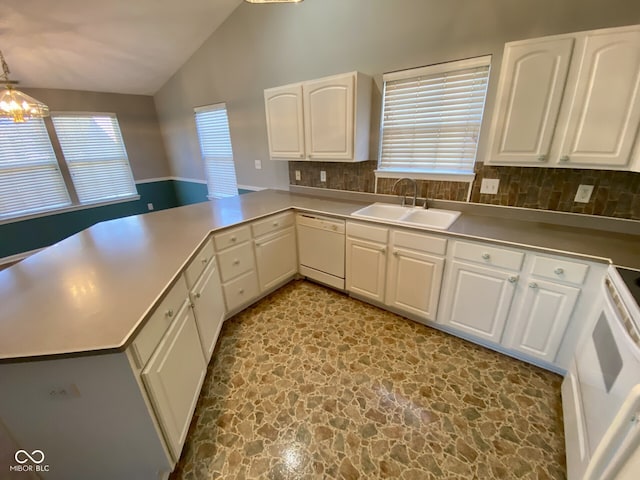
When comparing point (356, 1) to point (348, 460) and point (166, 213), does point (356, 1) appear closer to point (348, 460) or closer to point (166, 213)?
point (166, 213)

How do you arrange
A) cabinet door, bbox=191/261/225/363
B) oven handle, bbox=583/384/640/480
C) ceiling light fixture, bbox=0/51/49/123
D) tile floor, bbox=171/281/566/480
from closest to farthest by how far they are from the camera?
oven handle, bbox=583/384/640/480 < tile floor, bbox=171/281/566/480 < cabinet door, bbox=191/261/225/363 < ceiling light fixture, bbox=0/51/49/123

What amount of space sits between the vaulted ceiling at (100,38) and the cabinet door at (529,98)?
302cm

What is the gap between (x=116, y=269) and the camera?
4.66 feet

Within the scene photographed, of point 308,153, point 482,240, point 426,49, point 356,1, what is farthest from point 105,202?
point 482,240

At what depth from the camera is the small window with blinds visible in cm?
204

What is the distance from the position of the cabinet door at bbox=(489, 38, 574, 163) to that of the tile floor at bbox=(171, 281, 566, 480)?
1.48 meters

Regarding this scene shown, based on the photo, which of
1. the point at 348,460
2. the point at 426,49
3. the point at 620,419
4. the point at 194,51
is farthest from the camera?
the point at 194,51

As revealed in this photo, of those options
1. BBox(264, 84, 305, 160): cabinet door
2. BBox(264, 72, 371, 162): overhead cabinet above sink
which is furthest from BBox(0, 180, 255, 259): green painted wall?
BBox(264, 72, 371, 162): overhead cabinet above sink

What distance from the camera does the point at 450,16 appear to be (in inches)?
77.0

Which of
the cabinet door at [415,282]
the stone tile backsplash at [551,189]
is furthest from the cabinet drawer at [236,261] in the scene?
the stone tile backsplash at [551,189]

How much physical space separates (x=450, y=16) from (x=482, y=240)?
167 cm

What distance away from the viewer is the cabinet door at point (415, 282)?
203 cm

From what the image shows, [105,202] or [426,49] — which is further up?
[426,49]

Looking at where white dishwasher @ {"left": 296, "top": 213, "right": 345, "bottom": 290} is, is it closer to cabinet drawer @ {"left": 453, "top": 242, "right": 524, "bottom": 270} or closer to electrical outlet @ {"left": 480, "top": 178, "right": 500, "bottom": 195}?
cabinet drawer @ {"left": 453, "top": 242, "right": 524, "bottom": 270}
